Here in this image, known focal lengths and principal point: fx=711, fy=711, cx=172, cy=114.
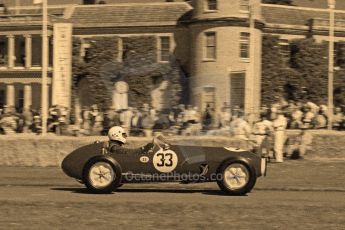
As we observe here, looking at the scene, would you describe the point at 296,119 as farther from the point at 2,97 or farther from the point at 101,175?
the point at 2,97

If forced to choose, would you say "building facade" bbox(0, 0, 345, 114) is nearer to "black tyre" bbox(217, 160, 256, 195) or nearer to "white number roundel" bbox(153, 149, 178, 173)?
"white number roundel" bbox(153, 149, 178, 173)

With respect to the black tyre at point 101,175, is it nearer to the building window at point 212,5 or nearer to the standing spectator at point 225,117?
the standing spectator at point 225,117

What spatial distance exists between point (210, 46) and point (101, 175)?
1284 inches

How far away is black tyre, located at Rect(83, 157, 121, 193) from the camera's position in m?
13.6

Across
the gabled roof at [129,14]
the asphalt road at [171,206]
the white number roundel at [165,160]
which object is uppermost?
the gabled roof at [129,14]

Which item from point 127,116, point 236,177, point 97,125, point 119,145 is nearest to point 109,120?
point 127,116

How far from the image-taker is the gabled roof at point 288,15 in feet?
160

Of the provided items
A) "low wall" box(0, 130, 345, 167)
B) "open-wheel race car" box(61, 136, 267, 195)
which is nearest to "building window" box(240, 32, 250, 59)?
"low wall" box(0, 130, 345, 167)

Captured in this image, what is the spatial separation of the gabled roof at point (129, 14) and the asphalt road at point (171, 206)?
32806 millimetres

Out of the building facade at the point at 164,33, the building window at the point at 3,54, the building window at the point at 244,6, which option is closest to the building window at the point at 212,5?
the building facade at the point at 164,33

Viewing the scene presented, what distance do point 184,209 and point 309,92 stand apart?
1531 inches

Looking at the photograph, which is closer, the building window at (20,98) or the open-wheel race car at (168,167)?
the open-wheel race car at (168,167)

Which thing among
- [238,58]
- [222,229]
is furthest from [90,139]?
[238,58]

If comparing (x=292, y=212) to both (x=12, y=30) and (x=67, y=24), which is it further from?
(x=12, y=30)
